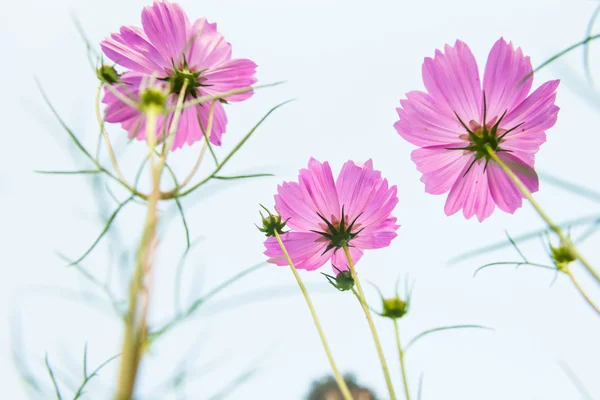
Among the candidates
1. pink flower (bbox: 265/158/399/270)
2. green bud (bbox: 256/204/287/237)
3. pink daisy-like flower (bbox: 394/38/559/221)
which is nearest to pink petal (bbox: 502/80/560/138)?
pink daisy-like flower (bbox: 394/38/559/221)

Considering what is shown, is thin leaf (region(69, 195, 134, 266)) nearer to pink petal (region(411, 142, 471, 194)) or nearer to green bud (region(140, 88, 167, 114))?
green bud (region(140, 88, 167, 114))

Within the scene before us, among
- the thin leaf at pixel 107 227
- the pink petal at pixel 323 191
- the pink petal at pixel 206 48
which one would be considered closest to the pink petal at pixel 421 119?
the pink petal at pixel 323 191

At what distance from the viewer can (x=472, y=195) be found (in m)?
0.59

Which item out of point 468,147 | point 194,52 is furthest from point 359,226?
point 194,52

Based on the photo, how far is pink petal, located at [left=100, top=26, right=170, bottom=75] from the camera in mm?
539

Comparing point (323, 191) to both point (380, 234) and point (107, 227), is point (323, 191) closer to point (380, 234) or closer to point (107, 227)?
point (380, 234)

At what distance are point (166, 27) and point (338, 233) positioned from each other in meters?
0.29

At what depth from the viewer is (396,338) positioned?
1.43ft

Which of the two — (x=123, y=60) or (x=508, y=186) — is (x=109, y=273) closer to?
(x=123, y=60)

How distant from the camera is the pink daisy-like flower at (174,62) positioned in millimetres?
537

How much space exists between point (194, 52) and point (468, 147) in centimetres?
32

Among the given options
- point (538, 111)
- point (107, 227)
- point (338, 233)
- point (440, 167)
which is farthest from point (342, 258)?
point (107, 227)

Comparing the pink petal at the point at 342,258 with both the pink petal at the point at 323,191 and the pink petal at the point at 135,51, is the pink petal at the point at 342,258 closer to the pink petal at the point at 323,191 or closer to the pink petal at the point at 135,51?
the pink petal at the point at 323,191

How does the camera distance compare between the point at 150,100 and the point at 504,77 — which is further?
the point at 504,77
